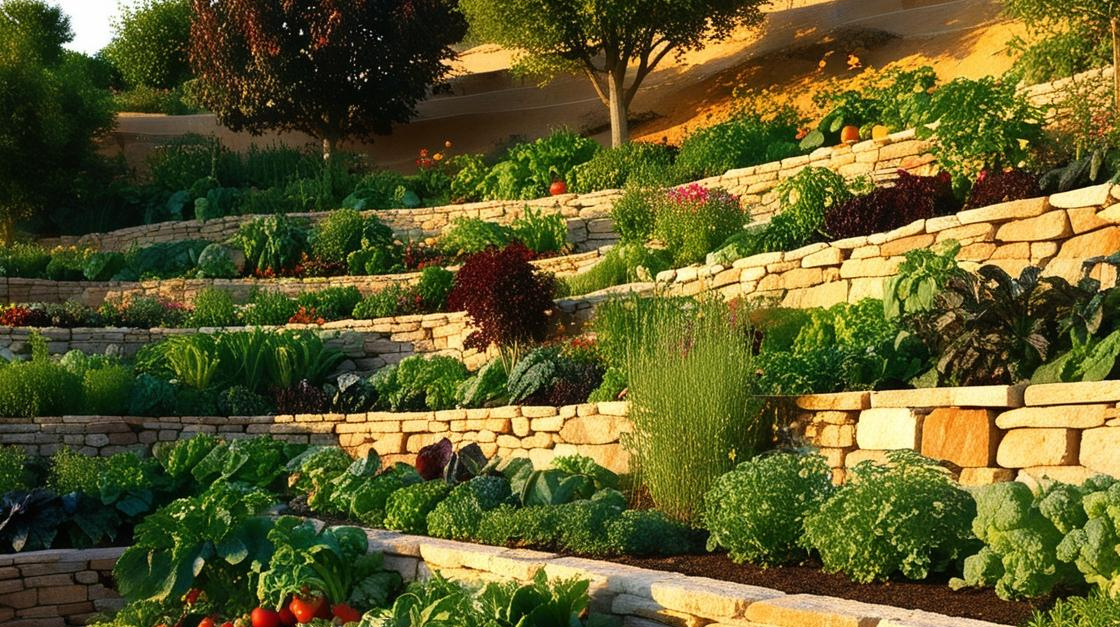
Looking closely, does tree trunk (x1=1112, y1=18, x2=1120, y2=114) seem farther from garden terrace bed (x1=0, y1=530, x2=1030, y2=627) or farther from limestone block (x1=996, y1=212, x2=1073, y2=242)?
garden terrace bed (x1=0, y1=530, x2=1030, y2=627)

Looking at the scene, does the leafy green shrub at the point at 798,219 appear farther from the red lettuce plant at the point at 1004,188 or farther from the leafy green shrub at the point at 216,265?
the leafy green shrub at the point at 216,265

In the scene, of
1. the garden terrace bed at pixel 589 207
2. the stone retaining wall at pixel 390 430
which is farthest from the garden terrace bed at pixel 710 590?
the garden terrace bed at pixel 589 207

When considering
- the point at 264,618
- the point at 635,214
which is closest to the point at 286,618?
the point at 264,618

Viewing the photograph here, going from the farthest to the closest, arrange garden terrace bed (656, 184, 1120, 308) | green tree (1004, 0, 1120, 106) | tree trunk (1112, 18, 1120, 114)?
1. tree trunk (1112, 18, 1120, 114)
2. green tree (1004, 0, 1120, 106)
3. garden terrace bed (656, 184, 1120, 308)

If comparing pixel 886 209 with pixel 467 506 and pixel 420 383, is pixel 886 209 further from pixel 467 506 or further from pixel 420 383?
pixel 467 506

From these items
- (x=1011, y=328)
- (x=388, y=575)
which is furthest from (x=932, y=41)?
(x=388, y=575)

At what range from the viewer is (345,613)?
23.3 feet

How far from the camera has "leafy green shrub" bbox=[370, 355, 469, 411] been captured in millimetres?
11992

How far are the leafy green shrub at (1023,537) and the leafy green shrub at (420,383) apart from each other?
6.90 meters

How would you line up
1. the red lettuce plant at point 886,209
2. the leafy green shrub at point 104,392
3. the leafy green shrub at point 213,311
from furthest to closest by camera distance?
the leafy green shrub at point 213,311
the leafy green shrub at point 104,392
the red lettuce plant at point 886,209

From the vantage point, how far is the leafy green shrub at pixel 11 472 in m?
10.0

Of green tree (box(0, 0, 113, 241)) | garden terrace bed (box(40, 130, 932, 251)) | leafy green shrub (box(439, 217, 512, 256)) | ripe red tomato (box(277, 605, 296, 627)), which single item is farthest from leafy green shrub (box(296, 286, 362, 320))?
ripe red tomato (box(277, 605, 296, 627))

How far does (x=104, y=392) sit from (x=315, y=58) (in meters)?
10.1

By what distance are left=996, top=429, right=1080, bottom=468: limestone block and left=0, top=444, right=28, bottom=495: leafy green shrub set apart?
7.19m
